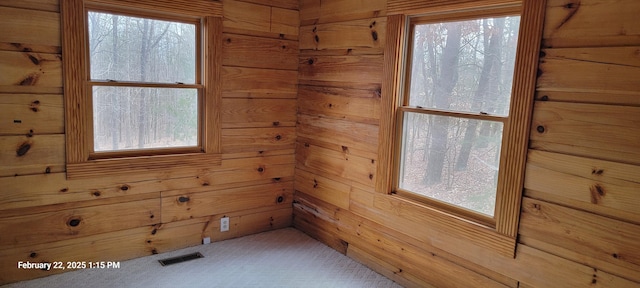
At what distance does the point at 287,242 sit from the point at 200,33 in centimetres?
174

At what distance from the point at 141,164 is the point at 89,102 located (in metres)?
0.53

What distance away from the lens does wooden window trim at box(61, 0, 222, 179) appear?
2.65 metres

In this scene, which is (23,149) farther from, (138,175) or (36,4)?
(36,4)

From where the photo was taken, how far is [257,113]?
352cm

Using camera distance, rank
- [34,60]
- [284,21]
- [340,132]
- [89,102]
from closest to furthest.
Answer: [34,60] < [89,102] < [340,132] < [284,21]

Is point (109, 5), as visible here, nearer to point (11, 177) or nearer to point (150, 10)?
point (150, 10)

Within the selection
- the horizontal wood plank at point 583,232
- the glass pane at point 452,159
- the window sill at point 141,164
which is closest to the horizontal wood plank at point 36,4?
the window sill at point 141,164

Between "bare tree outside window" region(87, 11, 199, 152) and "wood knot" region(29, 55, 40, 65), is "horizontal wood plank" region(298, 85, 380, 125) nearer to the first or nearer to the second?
"bare tree outside window" region(87, 11, 199, 152)

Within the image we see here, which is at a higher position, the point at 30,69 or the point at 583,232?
the point at 30,69

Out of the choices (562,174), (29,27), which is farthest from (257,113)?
(562,174)

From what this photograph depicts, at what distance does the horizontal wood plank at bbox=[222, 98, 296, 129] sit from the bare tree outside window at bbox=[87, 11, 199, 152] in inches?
9.3

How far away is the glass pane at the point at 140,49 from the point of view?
9.18 feet

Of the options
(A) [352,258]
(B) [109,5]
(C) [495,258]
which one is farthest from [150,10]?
(C) [495,258]

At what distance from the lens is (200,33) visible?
3197 mm
